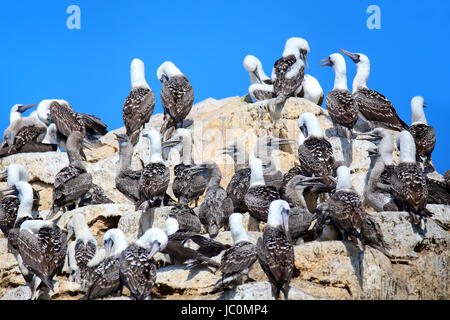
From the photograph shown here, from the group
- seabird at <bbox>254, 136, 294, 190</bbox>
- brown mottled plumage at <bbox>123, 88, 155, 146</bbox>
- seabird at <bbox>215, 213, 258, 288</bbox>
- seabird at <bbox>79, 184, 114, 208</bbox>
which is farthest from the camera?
brown mottled plumage at <bbox>123, 88, 155, 146</bbox>

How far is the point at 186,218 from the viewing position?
15.5 m

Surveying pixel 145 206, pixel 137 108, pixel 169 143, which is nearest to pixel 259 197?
pixel 145 206

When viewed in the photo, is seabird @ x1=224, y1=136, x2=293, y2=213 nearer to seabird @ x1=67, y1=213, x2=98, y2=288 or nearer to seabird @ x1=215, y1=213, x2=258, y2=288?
seabird @ x1=67, y1=213, x2=98, y2=288

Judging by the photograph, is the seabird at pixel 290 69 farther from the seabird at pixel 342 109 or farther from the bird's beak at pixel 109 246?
the bird's beak at pixel 109 246

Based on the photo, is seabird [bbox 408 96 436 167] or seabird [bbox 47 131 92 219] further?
seabird [bbox 408 96 436 167]

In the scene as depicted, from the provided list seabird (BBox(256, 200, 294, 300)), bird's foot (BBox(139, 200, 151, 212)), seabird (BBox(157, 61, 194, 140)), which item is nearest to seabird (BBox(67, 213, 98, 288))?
bird's foot (BBox(139, 200, 151, 212))

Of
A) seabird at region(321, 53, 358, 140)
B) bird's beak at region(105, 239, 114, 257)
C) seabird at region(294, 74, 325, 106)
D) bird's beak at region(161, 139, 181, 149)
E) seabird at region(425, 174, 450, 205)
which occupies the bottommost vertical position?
bird's beak at region(105, 239, 114, 257)

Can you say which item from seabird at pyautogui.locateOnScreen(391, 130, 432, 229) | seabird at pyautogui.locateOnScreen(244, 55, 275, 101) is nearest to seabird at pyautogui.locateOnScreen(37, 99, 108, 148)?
seabird at pyautogui.locateOnScreen(244, 55, 275, 101)

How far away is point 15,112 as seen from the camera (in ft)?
75.3

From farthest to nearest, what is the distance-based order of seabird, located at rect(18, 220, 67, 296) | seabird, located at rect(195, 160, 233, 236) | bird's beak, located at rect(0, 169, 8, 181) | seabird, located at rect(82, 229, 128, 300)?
bird's beak, located at rect(0, 169, 8, 181)
seabird, located at rect(195, 160, 233, 236)
seabird, located at rect(18, 220, 67, 296)
seabird, located at rect(82, 229, 128, 300)

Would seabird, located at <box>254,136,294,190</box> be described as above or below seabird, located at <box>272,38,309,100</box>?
below

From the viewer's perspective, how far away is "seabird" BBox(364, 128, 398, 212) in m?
16.1

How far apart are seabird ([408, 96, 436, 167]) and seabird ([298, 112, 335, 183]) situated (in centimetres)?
208
